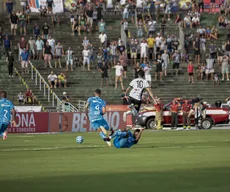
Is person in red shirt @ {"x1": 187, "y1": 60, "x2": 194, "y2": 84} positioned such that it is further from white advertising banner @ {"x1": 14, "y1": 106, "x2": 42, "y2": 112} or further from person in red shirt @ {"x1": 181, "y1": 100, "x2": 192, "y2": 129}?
white advertising banner @ {"x1": 14, "y1": 106, "x2": 42, "y2": 112}

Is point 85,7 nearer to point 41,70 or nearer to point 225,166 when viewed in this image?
point 41,70

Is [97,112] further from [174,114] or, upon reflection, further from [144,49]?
[144,49]

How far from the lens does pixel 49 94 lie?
51.5 metres

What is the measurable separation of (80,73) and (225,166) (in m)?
39.2

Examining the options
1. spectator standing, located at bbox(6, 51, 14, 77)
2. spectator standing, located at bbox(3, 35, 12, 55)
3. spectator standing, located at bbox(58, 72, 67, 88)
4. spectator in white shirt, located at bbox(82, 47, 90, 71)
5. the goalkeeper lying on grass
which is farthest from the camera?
spectator in white shirt, located at bbox(82, 47, 90, 71)

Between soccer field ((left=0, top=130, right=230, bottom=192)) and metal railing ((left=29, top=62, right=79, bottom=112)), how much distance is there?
2611cm

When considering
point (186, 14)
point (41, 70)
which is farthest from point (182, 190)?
point (186, 14)

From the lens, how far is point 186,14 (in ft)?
213

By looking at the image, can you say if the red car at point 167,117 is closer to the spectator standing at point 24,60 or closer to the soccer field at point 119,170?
the spectator standing at point 24,60

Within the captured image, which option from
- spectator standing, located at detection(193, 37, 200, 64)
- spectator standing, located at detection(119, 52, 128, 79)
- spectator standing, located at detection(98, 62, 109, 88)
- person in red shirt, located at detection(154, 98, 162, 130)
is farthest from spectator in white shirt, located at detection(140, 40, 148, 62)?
person in red shirt, located at detection(154, 98, 162, 130)

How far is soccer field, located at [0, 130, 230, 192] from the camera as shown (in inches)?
523

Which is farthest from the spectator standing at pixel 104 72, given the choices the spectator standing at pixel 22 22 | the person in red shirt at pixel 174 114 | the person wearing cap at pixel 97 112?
the person wearing cap at pixel 97 112

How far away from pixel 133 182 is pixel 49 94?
124 feet

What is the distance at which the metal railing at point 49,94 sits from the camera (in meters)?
48.9
